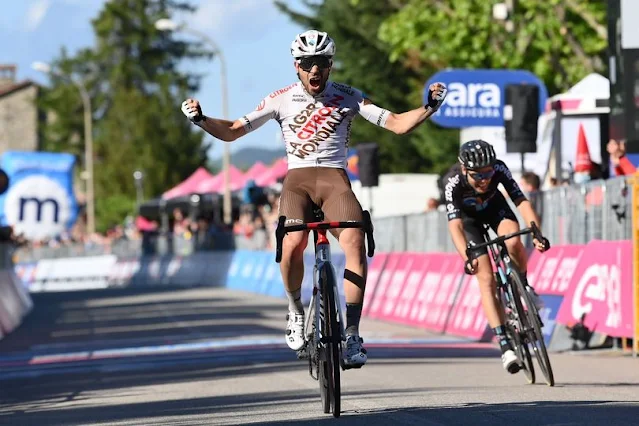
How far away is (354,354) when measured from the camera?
10648 millimetres

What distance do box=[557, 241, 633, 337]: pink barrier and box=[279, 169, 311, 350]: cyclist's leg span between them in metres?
5.39

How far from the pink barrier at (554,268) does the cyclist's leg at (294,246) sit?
20.9 feet

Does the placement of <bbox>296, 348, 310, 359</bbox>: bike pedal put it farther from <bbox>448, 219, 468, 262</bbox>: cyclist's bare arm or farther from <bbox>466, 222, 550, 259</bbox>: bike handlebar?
<bbox>448, 219, 468, 262</bbox>: cyclist's bare arm

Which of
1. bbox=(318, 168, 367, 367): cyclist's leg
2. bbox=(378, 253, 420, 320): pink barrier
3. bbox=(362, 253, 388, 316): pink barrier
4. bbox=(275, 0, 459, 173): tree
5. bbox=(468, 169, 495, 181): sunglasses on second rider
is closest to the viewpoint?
bbox=(318, 168, 367, 367): cyclist's leg

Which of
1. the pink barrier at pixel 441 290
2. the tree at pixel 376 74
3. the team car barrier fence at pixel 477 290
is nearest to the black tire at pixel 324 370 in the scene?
the team car barrier fence at pixel 477 290

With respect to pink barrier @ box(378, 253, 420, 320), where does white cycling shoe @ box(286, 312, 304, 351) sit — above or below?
above

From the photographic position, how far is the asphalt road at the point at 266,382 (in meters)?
10.8

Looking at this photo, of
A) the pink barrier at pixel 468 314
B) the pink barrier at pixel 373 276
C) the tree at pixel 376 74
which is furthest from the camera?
the tree at pixel 376 74

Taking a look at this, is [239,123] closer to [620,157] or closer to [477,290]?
[620,157]

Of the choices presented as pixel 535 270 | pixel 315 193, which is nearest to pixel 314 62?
pixel 315 193

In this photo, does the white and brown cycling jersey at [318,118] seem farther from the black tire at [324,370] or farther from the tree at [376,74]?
the tree at [376,74]

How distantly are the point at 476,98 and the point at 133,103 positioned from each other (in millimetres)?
71350

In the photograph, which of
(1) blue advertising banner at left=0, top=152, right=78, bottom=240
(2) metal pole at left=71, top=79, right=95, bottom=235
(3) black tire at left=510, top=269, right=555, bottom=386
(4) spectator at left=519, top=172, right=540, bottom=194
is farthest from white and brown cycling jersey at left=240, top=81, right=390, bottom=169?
(2) metal pole at left=71, top=79, right=95, bottom=235

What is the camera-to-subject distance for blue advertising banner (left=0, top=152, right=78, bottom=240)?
39.6m
